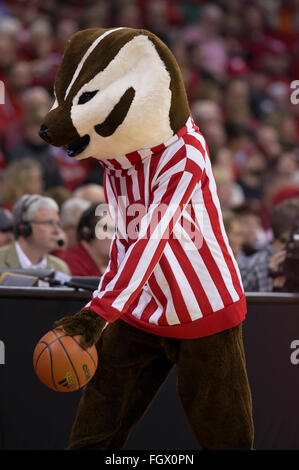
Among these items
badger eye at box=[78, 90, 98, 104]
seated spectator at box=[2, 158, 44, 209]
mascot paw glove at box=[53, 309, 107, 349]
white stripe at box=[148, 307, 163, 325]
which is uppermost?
badger eye at box=[78, 90, 98, 104]

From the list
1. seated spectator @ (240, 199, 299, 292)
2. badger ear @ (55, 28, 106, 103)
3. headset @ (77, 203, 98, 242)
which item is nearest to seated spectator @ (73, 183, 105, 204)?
headset @ (77, 203, 98, 242)

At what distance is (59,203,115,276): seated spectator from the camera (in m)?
4.45

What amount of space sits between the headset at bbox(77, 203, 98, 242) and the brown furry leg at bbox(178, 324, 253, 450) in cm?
199

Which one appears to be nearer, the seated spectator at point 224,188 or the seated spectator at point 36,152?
the seated spectator at point 224,188

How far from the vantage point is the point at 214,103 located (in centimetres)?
842

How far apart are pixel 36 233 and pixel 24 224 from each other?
0.09m

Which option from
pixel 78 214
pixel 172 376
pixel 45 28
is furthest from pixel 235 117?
pixel 172 376

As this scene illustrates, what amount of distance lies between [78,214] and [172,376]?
1.89 metres

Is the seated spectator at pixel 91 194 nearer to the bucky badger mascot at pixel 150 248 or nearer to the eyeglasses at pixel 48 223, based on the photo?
the eyeglasses at pixel 48 223

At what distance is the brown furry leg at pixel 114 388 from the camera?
8.79 ft

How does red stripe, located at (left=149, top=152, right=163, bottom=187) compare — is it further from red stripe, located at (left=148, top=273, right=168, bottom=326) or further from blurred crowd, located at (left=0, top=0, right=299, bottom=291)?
blurred crowd, located at (left=0, top=0, right=299, bottom=291)

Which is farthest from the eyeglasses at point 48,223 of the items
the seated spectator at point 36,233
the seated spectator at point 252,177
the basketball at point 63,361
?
the seated spectator at point 252,177

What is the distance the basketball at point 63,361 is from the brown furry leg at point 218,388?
0.35m
